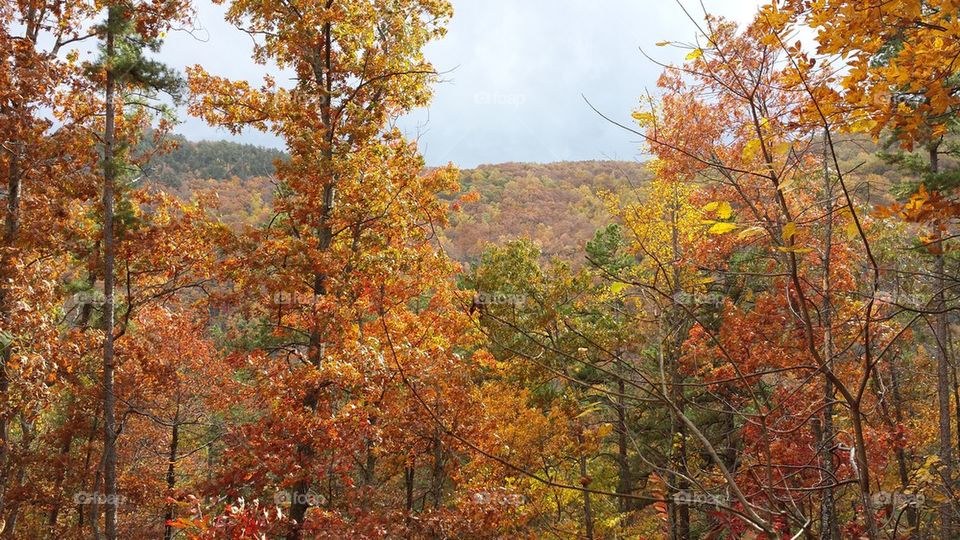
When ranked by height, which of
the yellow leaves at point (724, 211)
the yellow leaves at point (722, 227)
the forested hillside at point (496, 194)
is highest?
the forested hillside at point (496, 194)

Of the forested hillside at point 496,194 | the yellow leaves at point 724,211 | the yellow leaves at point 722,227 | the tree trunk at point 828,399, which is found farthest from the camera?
the forested hillside at point 496,194

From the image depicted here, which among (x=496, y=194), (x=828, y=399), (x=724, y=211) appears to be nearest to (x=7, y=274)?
(x=724, y=211)

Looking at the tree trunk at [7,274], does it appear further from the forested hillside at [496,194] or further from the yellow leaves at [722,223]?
the forested hillside at [496,194]

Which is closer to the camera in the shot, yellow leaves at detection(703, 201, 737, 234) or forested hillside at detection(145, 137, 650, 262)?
yellow leaves at detection(703, 201, 737, 234)

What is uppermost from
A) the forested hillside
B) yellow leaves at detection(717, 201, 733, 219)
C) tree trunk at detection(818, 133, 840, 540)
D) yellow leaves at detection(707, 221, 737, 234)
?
the forested hillside

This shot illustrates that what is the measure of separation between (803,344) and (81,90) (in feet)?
46.0

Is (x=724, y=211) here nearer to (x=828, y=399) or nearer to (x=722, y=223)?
(x=722, y=223)

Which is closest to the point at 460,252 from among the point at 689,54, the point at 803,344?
the point at 803,344

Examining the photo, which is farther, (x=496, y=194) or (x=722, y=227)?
(x=496, y=194)

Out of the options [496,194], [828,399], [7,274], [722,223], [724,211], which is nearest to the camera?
[722,223]

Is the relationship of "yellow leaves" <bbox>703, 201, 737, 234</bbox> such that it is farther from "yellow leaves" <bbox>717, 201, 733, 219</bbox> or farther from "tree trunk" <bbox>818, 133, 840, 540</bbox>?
"tree trunk" <bbox>818, 133, 840, 540</bbox>

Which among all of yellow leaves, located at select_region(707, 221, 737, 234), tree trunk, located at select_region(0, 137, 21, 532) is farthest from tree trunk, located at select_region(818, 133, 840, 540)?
tree trunk, located at select_region(0, 137, 21, 532)

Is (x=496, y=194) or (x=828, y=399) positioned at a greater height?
(x=496, y=194)

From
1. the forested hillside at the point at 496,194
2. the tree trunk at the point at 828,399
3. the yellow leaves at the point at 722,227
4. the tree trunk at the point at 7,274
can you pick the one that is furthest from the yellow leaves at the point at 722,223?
the forested hillside at the point at 496,194
